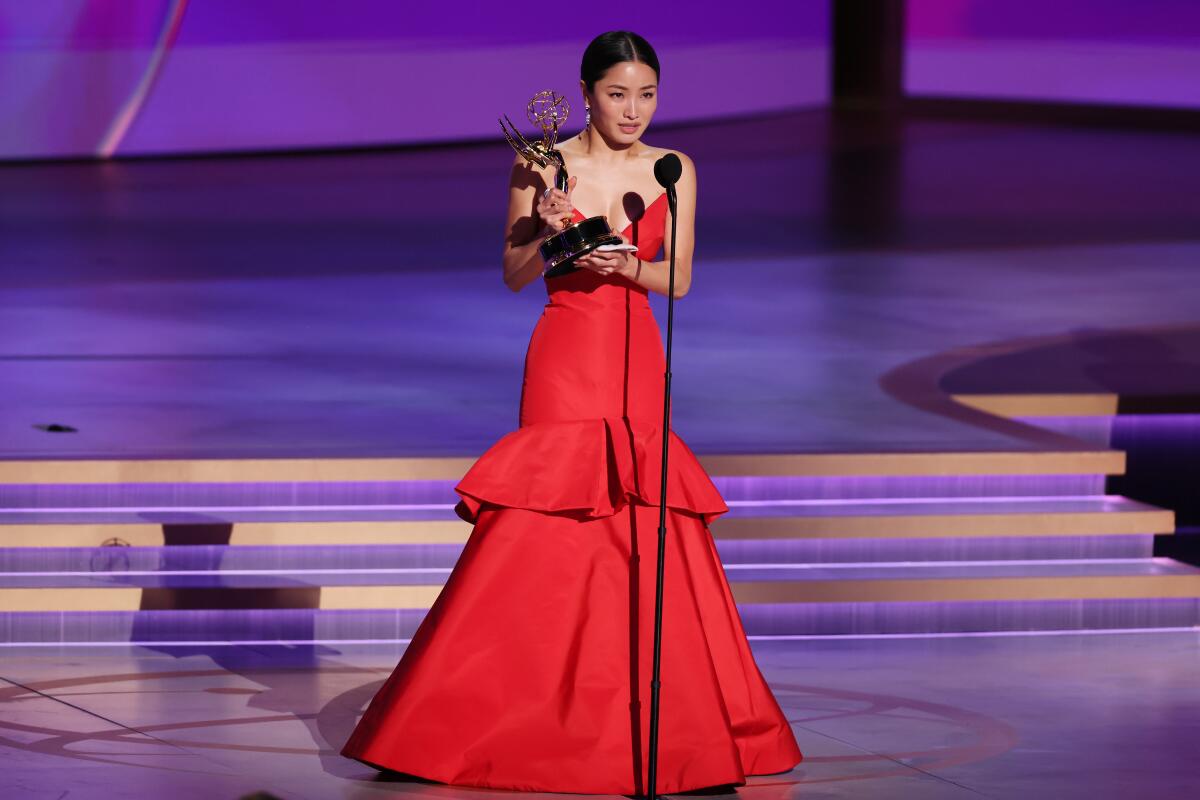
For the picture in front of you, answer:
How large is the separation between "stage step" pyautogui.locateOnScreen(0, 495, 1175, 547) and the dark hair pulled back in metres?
2.34

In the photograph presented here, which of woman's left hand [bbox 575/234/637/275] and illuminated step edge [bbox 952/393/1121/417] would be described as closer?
woman's left hand [bbox 575/234/637/275]

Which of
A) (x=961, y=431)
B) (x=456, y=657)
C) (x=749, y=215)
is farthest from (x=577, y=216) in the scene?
(x=749, y=215)

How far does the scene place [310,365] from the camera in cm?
881

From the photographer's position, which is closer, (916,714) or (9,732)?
(9,732)

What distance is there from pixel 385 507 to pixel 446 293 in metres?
4.40

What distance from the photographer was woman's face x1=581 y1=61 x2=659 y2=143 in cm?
420

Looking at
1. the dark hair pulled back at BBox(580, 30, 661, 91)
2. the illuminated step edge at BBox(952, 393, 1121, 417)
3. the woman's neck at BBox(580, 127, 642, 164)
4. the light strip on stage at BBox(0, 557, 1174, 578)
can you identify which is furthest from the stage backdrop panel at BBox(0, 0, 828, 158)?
the dark hair pulled back at BBox(580, 30, 661, 91)

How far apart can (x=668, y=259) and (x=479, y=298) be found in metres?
6.51

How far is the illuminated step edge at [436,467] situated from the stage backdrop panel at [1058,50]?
13.4 metres

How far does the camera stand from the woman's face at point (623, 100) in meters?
4.20

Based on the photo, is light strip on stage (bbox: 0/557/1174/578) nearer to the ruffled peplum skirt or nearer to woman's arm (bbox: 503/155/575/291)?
the ruffled peplum skirt

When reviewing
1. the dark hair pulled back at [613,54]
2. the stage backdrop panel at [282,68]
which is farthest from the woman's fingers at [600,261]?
the stage backdrop panel at [282,68]

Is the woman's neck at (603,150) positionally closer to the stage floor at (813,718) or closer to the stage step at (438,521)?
the stage floor at (813,718)

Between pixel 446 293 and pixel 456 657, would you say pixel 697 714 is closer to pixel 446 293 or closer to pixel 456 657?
pixel 456 657
